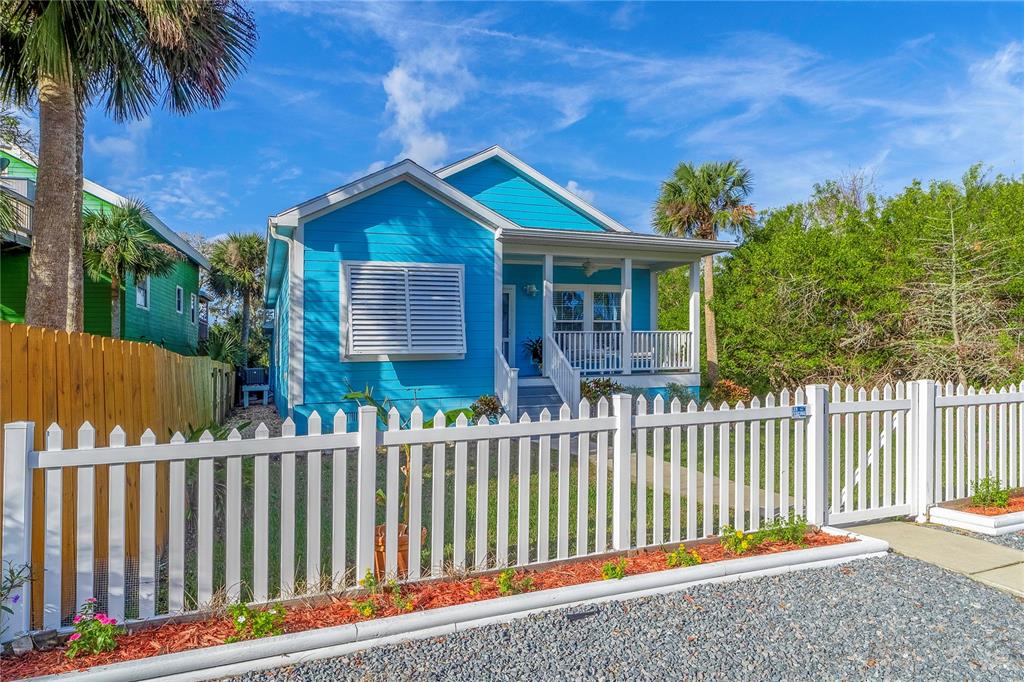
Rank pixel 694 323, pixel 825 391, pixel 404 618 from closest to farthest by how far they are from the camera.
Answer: pixel 404 618 < pixel 825 391 < pixel 694 323

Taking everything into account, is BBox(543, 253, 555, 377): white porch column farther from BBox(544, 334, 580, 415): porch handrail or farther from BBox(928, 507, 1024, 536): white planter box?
BBox(928, 507, 1024, 536): white planter box

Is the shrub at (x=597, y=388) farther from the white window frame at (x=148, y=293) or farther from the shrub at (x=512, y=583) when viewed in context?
the white window frame at (x=148, y=293)

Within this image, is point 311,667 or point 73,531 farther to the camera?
point 73,531

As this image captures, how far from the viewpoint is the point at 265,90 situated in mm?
12133

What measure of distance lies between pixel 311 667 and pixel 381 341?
25.9 feet

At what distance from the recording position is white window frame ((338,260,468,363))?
10250 millimetres

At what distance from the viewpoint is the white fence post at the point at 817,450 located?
15.8 feet

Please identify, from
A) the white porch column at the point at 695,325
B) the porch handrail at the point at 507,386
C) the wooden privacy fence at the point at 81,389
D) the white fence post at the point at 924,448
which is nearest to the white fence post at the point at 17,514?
the wooden privacy fence at the point at 81,389

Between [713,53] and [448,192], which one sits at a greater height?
[713,53]

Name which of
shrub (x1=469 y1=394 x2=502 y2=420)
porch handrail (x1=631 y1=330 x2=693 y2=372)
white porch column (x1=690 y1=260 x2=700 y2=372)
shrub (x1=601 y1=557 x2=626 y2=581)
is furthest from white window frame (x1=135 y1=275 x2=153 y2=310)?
shrub (x1=601 y1=557 x2=626 y2=581)

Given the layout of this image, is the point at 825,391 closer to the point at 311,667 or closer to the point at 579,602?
the point at 579,602

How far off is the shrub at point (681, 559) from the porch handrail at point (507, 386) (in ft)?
21.6

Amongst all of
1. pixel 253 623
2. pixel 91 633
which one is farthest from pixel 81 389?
pixel 253 623

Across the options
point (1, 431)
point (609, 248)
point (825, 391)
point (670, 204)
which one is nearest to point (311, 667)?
point (1, 431)
